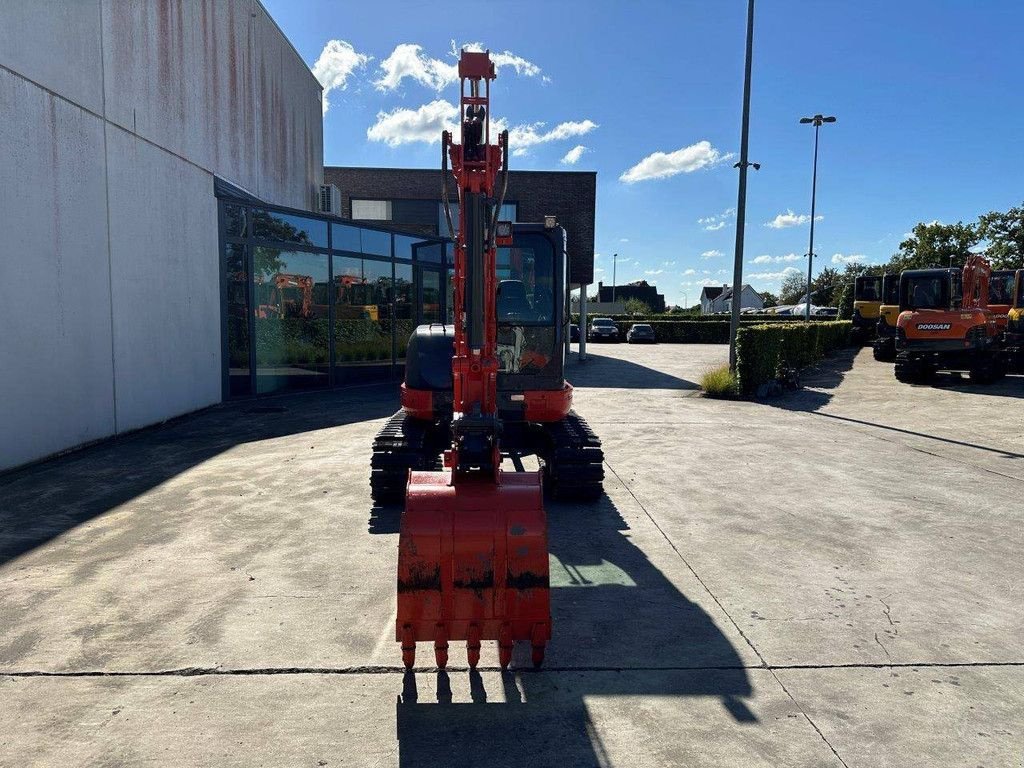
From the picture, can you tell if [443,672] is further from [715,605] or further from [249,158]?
[249,158]

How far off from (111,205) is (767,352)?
13589 mm

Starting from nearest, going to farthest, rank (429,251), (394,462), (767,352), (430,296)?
(394,462)
(767,352)
(429,251)
(430,296)

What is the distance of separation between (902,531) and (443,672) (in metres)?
4.69

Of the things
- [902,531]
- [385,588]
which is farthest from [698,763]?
[902,531]

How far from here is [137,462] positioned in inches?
344

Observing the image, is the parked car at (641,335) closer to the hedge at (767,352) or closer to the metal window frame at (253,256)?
the hedge at (767,352)

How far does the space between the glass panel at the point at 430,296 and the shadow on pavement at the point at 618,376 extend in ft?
14.3

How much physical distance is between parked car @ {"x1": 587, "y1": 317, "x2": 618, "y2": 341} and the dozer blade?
37.2 meters

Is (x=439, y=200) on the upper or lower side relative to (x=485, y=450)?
upper

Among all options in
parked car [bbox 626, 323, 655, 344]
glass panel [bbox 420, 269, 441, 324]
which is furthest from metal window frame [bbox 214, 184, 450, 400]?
parked car [bbox 626, 323, 655, 344]

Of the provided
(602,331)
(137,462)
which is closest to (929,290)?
(137,462)

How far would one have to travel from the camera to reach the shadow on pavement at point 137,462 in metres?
6.29

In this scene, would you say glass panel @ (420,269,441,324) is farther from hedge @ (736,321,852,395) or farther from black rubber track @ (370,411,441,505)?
black rubber track @ (370,411,441,505)

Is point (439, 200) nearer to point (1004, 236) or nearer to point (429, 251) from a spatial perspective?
point (429, 251)
